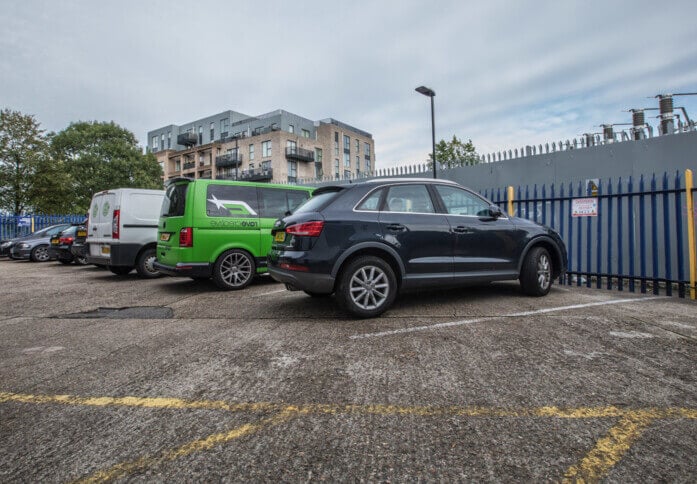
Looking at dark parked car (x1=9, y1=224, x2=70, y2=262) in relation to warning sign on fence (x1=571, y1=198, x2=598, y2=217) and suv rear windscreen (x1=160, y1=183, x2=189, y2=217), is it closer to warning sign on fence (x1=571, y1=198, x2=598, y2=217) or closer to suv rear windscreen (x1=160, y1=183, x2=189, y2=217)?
suv rear windscreen (x1=160, y1=183, x2=189, y2=217)

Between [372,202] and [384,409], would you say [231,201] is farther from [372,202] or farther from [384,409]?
[384,409]

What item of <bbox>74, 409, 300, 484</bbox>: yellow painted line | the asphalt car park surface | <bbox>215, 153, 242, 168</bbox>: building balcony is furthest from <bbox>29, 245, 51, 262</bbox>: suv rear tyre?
<bbox>215, 153, 242, 168</bbox>: building balcony

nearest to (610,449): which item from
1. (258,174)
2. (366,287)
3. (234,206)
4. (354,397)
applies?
(354,397)

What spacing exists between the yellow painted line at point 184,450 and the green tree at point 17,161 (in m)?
31.1

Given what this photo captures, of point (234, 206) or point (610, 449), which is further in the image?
point (234, 206)

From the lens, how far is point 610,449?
178 cm

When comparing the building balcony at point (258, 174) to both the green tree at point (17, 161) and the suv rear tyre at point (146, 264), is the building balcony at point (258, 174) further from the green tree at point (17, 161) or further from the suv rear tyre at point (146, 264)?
the suv rear tyre at point (146, 264)

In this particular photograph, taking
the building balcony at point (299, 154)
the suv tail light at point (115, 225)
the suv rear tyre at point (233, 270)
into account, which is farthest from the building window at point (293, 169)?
the suv rear tyre at point (233, 270)

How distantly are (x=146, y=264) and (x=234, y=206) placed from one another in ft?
10.3

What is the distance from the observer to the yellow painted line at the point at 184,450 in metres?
1.65

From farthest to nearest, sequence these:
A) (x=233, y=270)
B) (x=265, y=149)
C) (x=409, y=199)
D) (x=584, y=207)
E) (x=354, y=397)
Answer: (x=265, y=149), (x=584, y=207), (x=233, y=270), (x=409, y=199), (x=354, y=397)

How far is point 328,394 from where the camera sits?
2.41 m

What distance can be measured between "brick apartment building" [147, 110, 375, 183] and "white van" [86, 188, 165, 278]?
135 ft

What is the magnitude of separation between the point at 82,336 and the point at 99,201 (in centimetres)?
592
